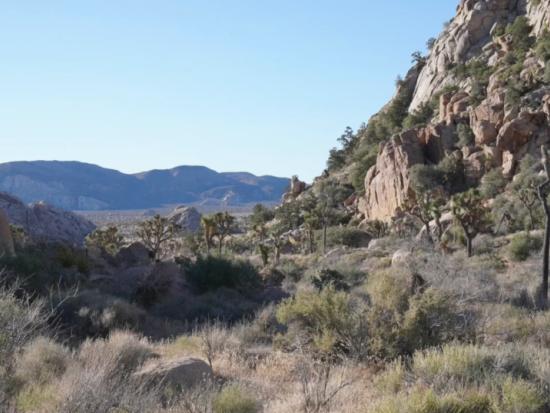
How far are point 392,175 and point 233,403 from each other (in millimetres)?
52120

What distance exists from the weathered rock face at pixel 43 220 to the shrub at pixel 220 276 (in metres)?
26.3

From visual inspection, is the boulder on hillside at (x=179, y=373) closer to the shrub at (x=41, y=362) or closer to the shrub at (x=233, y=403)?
the shrub at (x=233, y=403)

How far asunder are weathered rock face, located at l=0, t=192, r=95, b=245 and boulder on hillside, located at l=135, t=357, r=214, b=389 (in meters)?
41.1

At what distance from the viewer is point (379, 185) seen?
58.9 meters

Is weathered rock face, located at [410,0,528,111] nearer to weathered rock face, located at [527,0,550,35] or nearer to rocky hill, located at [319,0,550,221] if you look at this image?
rocky hill, located at [319,0,550,221]

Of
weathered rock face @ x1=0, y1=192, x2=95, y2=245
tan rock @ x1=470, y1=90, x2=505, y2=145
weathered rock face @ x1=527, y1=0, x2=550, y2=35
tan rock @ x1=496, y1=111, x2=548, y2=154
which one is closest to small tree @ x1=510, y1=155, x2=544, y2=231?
tan rock @ x1=496, y1=111, x2=548, y2=154

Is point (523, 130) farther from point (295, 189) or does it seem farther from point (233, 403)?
point (233, 403)

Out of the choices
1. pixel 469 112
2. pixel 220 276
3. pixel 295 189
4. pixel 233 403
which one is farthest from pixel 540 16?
pixel 233 403

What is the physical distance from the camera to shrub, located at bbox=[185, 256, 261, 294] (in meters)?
23.3

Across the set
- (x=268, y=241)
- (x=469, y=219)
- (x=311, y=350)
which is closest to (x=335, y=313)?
(x=311, y=350)

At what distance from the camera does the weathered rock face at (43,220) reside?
49562 mm

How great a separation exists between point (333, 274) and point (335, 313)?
43.7 feet

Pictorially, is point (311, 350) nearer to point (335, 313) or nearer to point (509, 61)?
point (335, 313)

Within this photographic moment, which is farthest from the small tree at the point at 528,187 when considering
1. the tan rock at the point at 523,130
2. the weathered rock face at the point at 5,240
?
the weathered rock face at the point at 5,240
